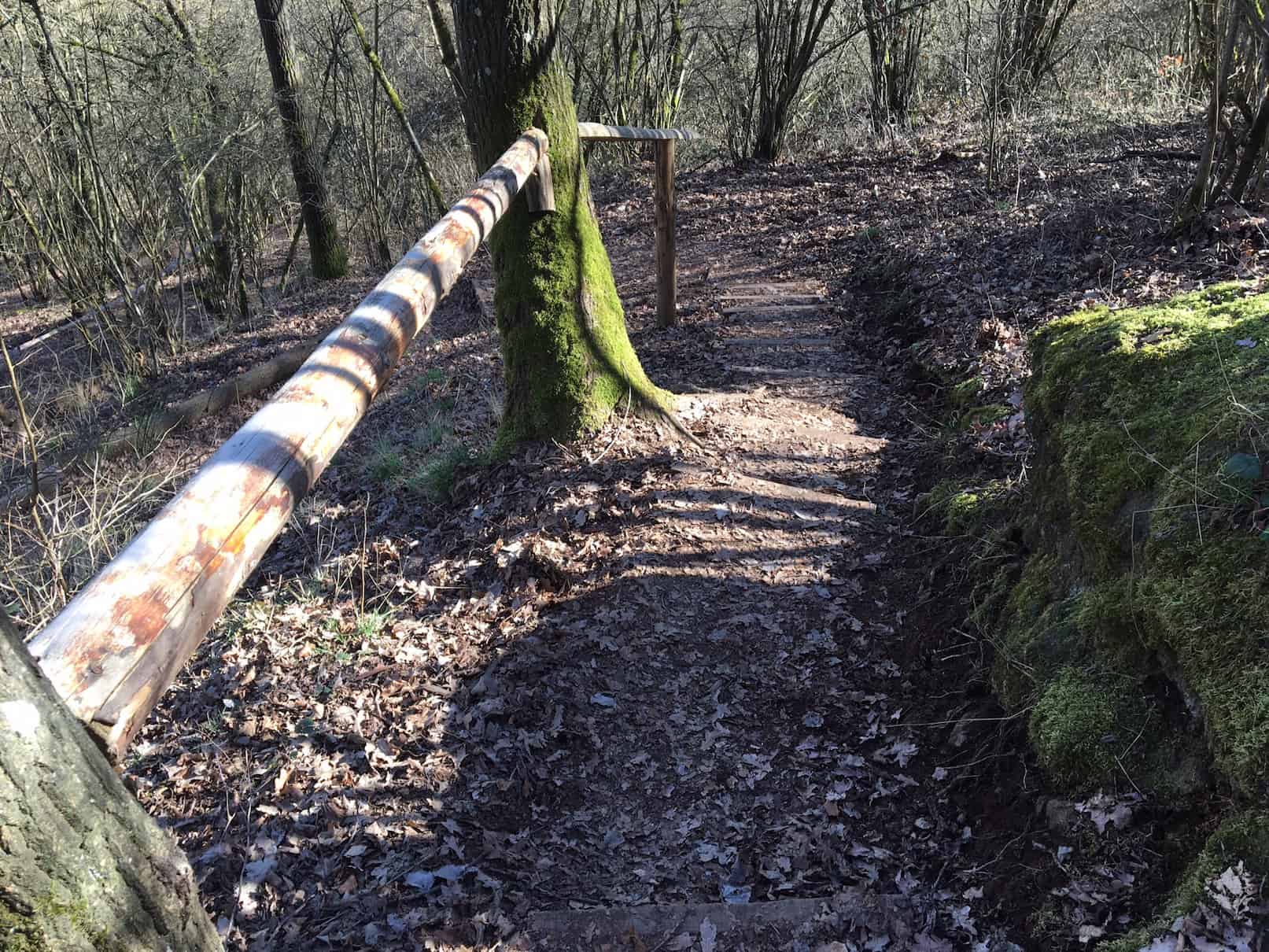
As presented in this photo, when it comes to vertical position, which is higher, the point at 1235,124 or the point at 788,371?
the point at 1235,124

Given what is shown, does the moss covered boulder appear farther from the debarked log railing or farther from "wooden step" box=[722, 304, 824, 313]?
"wooden step" box=[722, 304, 824, 313]

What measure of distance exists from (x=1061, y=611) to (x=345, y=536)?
13.0ft

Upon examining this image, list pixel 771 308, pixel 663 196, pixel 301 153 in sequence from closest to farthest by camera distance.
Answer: pixel 663 196 → pixel 771 308 → pixel 301 153

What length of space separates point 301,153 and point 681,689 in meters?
12.1

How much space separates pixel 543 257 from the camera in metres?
4.62

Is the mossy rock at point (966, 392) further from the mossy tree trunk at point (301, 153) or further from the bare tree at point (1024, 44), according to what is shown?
the mossy tree trunk at point (301, 153)

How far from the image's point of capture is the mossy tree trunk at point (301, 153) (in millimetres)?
12109

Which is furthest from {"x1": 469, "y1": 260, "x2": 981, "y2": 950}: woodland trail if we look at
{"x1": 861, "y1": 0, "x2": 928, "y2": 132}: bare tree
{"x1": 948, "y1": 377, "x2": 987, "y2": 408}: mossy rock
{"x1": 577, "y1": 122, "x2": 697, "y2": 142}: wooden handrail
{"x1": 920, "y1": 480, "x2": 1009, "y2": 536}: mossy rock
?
{"x1": 861, "y1": 0, "x2": 928, "y2": 132}: bare tree

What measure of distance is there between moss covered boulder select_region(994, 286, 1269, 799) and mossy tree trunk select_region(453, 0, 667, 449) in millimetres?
2385

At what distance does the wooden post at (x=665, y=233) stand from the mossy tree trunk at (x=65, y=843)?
18.9 feet

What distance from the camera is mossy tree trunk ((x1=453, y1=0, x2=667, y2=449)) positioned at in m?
4.38

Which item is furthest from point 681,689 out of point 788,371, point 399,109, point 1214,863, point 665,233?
point 399,109

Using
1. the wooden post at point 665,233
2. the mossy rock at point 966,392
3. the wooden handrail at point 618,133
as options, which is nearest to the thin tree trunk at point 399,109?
the wooden post at point 665,233

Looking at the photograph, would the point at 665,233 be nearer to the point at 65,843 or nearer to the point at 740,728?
the point at 740,728
